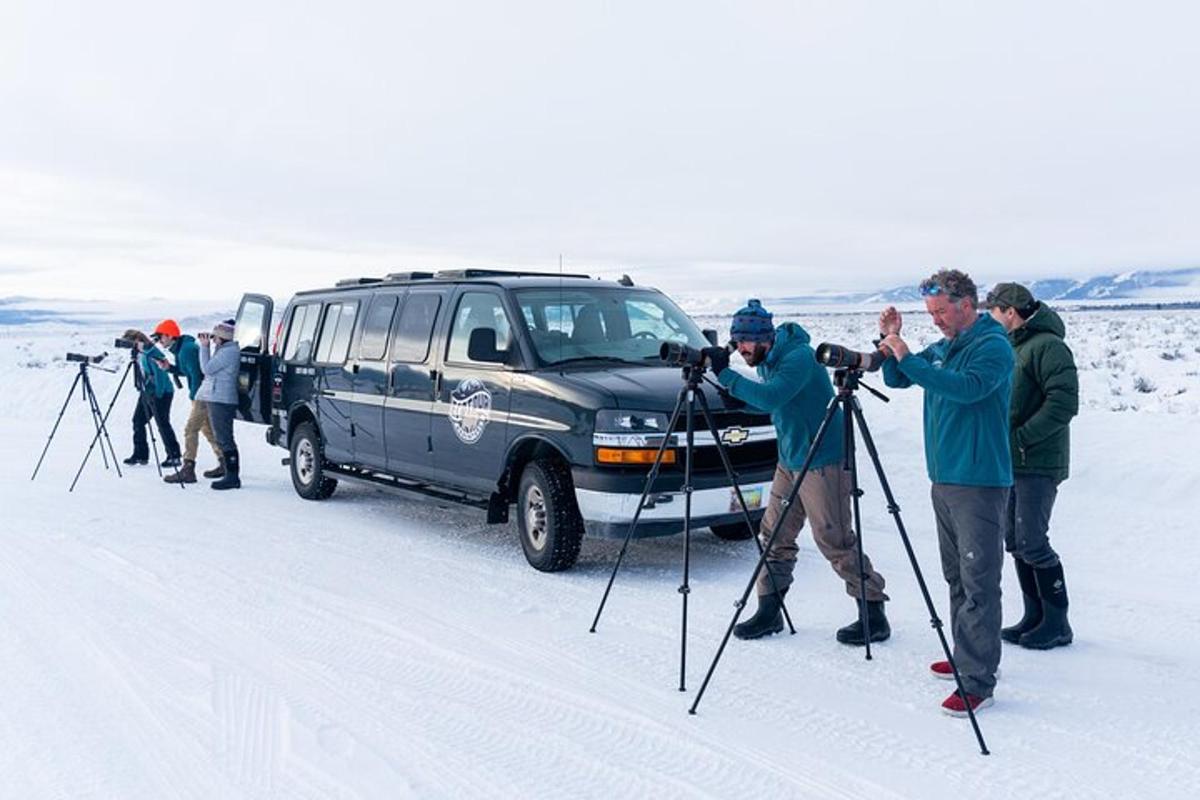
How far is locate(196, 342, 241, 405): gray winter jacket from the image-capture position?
39.0 feet

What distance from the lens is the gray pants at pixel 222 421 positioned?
11.8 meters

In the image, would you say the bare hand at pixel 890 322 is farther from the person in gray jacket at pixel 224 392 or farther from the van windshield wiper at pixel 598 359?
the person in gray jacket at pixel 224 392

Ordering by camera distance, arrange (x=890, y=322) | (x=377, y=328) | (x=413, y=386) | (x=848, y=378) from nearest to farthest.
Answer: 1. (x=890, y=322)
2. (x=848, y=378)
3. (x=413, y=386)
4. (x=377, y=328)

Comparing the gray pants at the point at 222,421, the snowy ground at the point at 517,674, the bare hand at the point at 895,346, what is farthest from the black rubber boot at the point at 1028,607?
the gray pants at the point at 222,421

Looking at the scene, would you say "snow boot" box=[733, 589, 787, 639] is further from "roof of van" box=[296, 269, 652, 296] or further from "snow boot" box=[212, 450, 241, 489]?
"snow boot" box=[212, 450, 241, 489]

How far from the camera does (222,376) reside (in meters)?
11.9

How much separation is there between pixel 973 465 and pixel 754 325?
56.2 inches

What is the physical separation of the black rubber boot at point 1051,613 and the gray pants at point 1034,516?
0.06 meters

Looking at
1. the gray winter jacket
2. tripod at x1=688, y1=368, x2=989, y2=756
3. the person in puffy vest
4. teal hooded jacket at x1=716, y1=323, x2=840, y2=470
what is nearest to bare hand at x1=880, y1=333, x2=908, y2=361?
tripod at x1=688, y1=368, x2=989, y2=756

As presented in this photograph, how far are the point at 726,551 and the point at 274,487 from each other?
5.83 meters

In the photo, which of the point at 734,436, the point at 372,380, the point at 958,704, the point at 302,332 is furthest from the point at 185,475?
the point at 958,704

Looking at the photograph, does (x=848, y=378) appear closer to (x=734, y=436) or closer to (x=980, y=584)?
(x=980, y=584)

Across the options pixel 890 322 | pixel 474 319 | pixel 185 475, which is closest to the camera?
pixel 890 322

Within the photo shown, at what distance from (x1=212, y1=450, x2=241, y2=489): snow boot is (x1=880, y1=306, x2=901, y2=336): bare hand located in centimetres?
865
